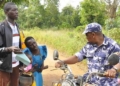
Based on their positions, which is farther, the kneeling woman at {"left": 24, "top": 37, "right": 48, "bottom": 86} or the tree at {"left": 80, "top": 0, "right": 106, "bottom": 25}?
the tree at {"left": 80, "top": 0, "right": 106, "bottom": 25}

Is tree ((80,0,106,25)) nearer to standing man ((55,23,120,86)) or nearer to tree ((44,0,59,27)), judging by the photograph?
tree ((44,0,59,27))

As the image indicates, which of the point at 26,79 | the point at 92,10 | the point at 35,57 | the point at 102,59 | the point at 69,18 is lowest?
the point at 26,79

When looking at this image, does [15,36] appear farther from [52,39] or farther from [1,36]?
[52,39]

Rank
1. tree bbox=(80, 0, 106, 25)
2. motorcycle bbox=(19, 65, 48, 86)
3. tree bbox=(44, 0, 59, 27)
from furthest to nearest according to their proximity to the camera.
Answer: tree bbox=(44, 0, 59, 27)
tree bbox=(80, 0, 106, 25)
motorcycle bbox=(19, 65, 48, 86)

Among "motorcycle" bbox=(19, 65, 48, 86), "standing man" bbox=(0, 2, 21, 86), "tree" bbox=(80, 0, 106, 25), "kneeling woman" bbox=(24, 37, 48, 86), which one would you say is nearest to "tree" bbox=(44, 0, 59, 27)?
"tree" bbox=(80, 0, 106, 25)

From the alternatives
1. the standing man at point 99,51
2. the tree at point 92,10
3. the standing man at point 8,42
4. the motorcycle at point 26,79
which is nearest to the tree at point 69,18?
the tree at point 92,10

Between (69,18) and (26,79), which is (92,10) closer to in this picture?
(69,18)

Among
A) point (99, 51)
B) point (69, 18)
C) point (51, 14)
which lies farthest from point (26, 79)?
point (51, 14)

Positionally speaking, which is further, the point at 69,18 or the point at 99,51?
the point at 69,18

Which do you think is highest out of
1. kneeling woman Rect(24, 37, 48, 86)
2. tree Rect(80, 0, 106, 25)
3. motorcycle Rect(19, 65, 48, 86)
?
tree Rect(80, 0, 106, 25)

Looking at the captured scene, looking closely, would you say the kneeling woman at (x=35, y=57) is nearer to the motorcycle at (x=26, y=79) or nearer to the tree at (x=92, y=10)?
the motorcycle at (x=26, y=79)

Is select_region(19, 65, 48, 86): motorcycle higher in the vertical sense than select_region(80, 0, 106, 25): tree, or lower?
lower

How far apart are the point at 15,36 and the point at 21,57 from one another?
0.47m

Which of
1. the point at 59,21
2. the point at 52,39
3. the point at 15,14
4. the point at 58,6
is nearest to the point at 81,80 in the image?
the point at 15,14
